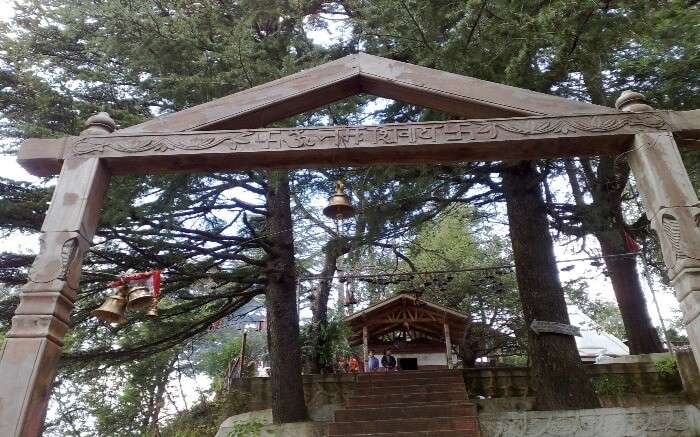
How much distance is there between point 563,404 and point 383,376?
501 centimetres

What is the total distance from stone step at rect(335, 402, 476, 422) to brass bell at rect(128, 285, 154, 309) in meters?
5.98

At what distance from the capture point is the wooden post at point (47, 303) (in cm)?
287

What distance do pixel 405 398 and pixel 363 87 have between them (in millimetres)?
7911

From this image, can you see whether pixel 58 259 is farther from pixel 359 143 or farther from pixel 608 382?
pixel 608 382

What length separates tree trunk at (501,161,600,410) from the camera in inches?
292

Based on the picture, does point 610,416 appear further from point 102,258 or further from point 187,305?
point 102,258

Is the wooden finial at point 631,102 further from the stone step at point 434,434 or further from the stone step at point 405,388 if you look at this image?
the stone step at point 405,388

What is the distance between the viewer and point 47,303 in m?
3.14

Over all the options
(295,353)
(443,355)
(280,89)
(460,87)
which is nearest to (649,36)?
(460,87)

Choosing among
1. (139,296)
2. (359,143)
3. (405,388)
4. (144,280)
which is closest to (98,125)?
(144,280)

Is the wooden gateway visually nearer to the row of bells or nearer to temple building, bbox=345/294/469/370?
the row of bells

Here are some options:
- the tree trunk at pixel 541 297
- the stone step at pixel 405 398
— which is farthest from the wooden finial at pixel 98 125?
the stone step at pixel 405 398

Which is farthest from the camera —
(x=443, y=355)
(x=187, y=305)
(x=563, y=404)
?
(x=443, y=355)

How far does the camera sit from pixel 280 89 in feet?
13.7
